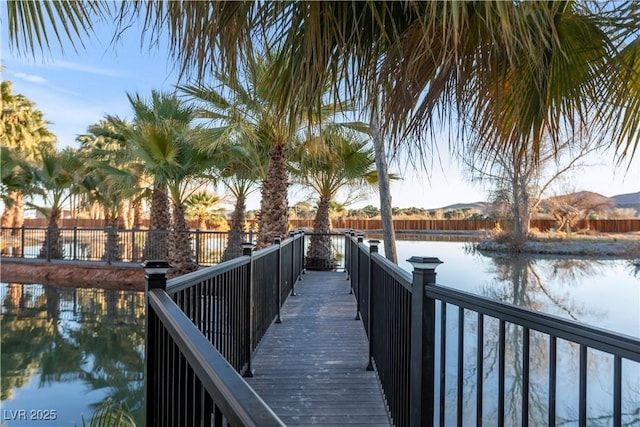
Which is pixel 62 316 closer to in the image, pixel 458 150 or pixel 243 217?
pixel 243 217

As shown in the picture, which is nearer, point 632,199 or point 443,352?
point 443,352

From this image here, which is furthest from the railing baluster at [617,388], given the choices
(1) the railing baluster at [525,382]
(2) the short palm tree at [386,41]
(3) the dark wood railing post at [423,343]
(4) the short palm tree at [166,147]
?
(4) the short palm tree at [166,147]

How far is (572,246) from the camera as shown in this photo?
16578 mm

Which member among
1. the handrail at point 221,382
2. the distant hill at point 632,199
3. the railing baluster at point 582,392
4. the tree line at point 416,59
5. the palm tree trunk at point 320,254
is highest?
the tree line at point 416,59

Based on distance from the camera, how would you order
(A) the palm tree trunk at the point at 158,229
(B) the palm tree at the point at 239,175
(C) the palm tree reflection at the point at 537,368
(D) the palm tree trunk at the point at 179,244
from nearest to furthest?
(C) the palm tree reflection at the point at 537,368, (B) the palm tree at the point at 239,175, (D) the palm tree trunk at the point at 179,244, (A) the palm tree trunk at the point at 158,229

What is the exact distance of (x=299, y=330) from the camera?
5.23m

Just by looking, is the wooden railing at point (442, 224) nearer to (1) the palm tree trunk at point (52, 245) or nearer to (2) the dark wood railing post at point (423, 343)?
(1) the palm tree trunk at point (52, 245)

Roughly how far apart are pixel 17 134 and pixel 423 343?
21758mm

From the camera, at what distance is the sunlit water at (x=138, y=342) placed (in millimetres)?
5422

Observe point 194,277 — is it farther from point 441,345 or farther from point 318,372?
point 318,372

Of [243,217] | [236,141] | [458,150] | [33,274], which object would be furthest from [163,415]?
[33,274]

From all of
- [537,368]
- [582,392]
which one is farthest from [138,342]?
[582,392]

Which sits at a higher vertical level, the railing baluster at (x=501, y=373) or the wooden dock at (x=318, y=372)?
the railing baluster at (x=501, y=373)

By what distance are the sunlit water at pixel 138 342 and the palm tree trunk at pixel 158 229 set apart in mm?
1572
